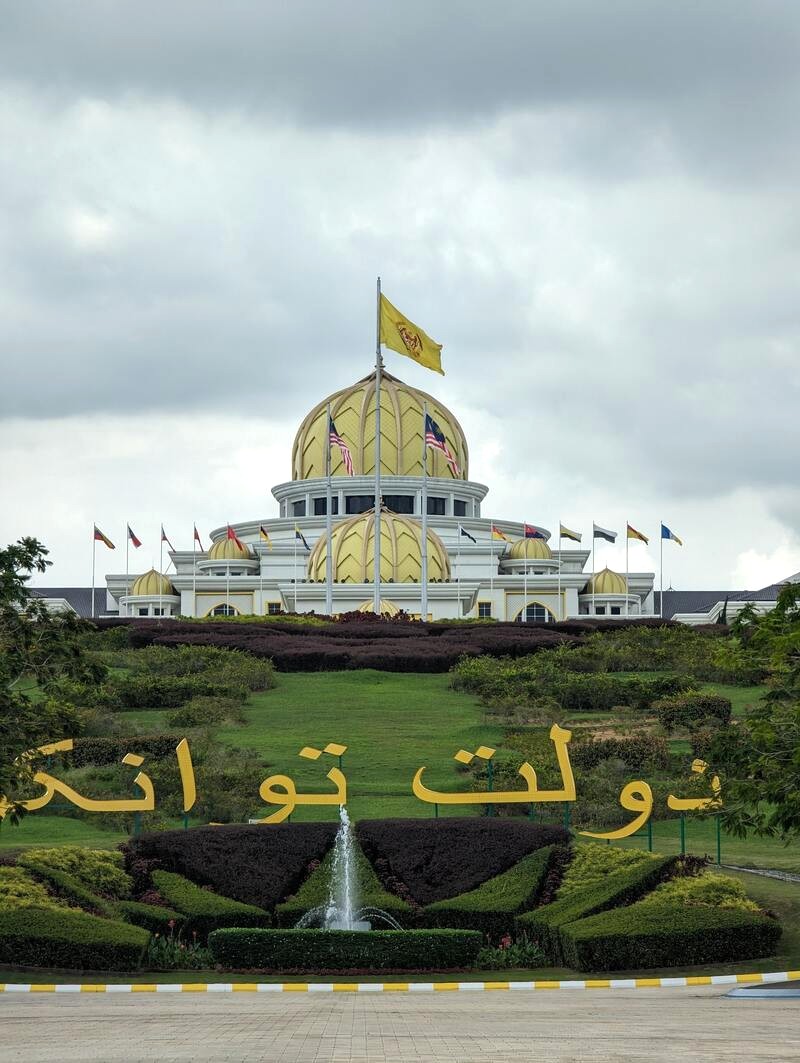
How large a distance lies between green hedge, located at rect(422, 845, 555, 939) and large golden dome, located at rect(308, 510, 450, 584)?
133ft

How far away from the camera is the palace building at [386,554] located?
62.4 m

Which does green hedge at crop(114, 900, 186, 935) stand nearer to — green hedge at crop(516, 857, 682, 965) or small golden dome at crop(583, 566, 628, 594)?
green hedge at crop(516, 857, 682, 965)

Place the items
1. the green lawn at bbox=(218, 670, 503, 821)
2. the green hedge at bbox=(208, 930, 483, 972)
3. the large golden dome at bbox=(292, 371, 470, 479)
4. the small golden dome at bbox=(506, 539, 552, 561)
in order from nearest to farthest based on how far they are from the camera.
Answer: the green hedge at bbox=(208, 930, 483, 972), the green lawn at bbox=(218, 670, 503, 821), the small golden dome at bbox=(506, 539, 552, 561), the large golden dome at bbox=(292, 371, 470, 479)

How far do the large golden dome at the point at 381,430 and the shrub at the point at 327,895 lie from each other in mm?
48730

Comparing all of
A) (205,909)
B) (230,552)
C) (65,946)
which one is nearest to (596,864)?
(205,909)

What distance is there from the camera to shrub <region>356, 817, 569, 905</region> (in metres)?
21.7

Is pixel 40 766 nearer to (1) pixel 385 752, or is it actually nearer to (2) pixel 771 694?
(1) pixel 385 752

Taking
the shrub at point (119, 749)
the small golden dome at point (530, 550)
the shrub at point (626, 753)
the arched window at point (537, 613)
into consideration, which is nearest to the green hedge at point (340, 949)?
the shrub at point (119, 749)

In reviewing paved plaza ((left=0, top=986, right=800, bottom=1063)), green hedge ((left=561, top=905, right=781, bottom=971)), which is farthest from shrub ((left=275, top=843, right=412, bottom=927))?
paved plaza ((left=0, top=986, right=800, bottom=1063))

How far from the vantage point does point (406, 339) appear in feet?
173

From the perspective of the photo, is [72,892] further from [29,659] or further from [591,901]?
[591,901]

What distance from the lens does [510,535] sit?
74.1 meters

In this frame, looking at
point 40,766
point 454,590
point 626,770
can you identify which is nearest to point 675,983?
point 626,770

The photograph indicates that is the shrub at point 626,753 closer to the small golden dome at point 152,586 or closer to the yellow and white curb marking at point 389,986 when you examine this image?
the yellow and white curb marking at point 389,986
